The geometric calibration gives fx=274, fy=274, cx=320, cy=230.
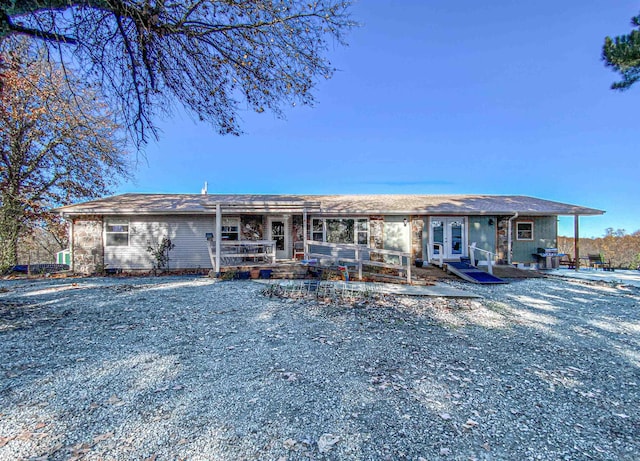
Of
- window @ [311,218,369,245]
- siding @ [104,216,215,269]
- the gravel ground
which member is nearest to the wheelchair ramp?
the gravel ground

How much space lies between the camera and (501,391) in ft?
8.95

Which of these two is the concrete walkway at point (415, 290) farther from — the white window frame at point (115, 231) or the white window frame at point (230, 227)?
the white window frame at point (115, 231)

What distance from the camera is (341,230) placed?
12.6m

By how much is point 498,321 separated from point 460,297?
1651mm

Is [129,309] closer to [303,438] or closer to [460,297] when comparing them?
[303,438]

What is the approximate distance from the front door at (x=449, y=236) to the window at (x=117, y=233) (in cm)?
1306

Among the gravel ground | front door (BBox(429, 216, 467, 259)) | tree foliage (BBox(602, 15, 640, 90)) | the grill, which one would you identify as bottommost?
the gravel ground

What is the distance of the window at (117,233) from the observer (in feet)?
37.4

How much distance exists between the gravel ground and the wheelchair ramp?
143 inches

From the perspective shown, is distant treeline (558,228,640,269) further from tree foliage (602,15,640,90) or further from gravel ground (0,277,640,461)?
gravel ground (0,277,640,461)

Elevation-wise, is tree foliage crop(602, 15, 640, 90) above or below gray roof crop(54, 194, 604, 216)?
above

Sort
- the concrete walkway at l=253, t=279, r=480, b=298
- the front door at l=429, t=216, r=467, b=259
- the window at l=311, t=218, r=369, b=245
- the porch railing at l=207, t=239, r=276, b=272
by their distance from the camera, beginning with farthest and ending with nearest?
the window at l=311, t=218, r=369, b=245 → the front door at l=429, t=216, r=467, b=259 → the porch railing at l=207, t=239, r=276, b=272 → the concrete walkway at l=253, t=279, r=480, b=298

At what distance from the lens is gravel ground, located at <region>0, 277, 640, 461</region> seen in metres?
1.96

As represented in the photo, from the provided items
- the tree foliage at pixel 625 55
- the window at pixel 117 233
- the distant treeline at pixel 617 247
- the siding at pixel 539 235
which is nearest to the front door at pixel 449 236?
the siding at pixel 539 235
